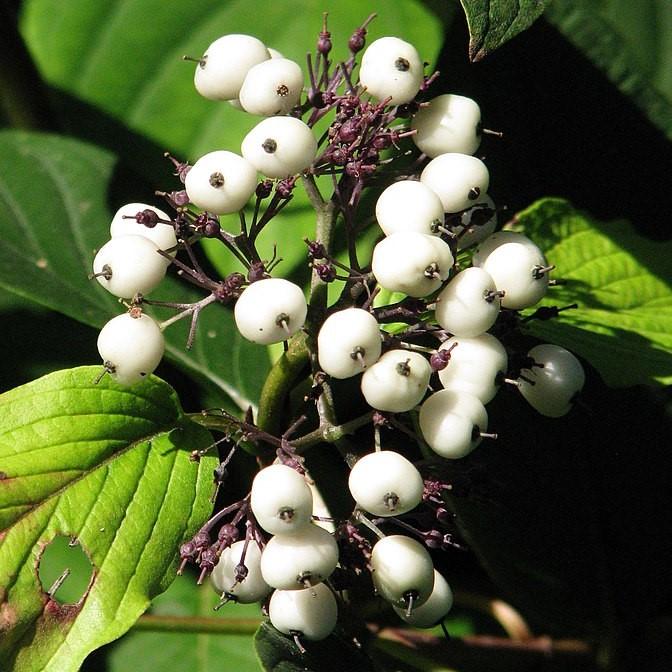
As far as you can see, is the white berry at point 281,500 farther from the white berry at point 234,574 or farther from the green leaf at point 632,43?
the green leaf at point 632,43

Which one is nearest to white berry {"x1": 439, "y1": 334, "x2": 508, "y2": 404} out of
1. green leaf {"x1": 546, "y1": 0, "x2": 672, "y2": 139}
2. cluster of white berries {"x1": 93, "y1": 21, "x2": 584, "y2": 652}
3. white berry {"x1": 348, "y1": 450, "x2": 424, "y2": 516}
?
cluster of white berries {"x1": 93, "y1": 21, "x2": 584, "y2": 652}

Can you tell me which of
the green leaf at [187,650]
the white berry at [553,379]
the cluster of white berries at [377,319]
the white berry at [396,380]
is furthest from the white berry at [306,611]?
the green leaf at [187,650]

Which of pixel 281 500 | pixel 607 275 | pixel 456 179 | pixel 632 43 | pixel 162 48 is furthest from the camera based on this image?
pixel 162 48

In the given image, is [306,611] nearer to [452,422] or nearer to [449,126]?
[452,422]

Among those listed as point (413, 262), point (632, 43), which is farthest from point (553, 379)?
point (632, 43)

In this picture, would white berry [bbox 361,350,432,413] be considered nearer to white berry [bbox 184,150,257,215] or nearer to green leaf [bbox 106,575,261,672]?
white berry [bbox 184,150,257,215]

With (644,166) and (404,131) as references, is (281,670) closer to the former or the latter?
(404,131)

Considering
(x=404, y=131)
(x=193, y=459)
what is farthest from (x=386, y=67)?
(x=193, y=459)
